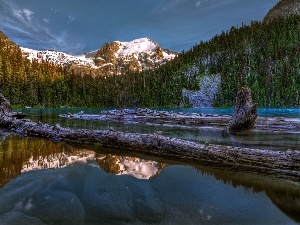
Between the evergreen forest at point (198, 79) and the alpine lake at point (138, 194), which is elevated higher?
the evergreen forest at point (198, 79)

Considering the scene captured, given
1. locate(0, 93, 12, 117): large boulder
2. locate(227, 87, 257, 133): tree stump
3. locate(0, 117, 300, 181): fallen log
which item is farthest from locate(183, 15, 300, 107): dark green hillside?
locate(0, 117, 300, 181): fallen log

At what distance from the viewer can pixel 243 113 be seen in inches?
867

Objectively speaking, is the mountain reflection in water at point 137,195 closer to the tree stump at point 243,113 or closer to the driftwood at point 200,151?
the driftwood at point 200,151

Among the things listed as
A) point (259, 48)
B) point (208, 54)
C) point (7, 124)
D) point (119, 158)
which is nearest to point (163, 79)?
point (208, 54)

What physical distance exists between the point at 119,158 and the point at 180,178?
411 cm

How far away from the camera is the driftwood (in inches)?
342

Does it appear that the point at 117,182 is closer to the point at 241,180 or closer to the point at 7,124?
the point at 241,180

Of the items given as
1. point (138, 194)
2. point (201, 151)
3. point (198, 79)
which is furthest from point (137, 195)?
point (198, 79)

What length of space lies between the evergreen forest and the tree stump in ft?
377

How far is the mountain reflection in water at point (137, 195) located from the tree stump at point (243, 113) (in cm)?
1321

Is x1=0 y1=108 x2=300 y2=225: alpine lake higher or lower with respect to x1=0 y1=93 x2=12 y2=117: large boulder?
lower

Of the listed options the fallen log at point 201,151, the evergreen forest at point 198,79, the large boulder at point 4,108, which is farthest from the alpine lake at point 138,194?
the evergreen forest at point 198,79

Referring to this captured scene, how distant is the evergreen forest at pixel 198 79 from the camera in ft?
469

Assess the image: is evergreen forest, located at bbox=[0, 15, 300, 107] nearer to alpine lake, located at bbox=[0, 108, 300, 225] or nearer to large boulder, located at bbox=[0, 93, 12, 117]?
large boulder, located at bbox=[0, 93, 12, 117]
